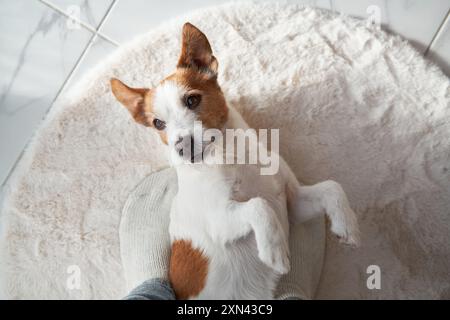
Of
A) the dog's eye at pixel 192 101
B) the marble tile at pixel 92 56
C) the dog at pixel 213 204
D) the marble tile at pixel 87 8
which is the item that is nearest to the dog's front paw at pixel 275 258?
the dog at pixel 213 204

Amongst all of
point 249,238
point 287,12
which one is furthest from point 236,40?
point 249,238

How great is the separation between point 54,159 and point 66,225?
33cm

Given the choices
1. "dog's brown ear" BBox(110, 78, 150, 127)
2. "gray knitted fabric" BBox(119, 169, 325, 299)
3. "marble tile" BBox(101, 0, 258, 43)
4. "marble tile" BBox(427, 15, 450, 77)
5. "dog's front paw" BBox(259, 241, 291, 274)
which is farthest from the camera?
"marble tile" BBox(101, 0, 258, 43)

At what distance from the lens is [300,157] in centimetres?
201

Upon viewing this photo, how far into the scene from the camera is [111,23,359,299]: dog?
141cm

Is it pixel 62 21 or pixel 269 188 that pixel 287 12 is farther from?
pixel 62 21

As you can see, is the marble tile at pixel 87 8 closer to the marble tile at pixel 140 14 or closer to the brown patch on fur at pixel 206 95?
the marble tile at pixel 140 14

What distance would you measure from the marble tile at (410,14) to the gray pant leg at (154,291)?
153cm

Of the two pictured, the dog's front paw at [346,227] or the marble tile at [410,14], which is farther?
the marble tile at [410,14]

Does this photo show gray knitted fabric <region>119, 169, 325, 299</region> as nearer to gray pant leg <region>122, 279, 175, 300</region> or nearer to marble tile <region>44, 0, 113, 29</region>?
gray pant leg <region>122, 279, 175, 300</region>

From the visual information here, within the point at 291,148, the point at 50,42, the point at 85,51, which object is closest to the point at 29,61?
the point at 50,42

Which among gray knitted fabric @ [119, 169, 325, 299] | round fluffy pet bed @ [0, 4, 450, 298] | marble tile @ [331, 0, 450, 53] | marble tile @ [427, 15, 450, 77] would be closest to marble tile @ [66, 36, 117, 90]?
round fluffy pet bed @ [0, 4, 450, 298]

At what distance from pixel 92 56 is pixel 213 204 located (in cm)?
132

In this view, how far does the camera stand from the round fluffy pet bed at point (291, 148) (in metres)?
1.88
